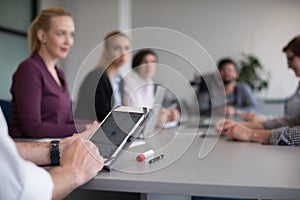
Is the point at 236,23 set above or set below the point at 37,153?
above

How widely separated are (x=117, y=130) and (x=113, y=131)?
0.01m

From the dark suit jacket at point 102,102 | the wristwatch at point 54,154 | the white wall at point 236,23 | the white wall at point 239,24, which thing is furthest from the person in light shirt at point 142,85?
the white wall at point 239,24

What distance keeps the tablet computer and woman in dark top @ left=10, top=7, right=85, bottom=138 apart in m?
0.47

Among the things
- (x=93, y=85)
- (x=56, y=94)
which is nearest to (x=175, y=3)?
(x=56, y=94)

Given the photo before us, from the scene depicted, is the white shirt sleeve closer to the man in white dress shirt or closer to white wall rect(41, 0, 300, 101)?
the man in white dress shirt

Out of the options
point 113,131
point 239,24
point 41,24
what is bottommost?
point 113,131

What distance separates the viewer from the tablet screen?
0.91 metres

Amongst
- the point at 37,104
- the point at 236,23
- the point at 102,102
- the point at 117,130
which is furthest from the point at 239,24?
the point at 117,130

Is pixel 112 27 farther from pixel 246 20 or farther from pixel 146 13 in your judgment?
pixel 246 20

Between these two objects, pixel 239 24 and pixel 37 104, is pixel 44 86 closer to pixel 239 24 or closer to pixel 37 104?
pixel 37 104

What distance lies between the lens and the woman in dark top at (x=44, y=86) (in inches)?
57.7

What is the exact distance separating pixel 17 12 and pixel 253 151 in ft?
9.91

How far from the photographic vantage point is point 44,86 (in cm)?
158

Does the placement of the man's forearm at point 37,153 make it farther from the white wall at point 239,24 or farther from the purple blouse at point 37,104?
the white wall at point 239,24
